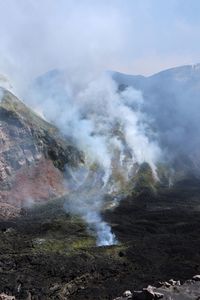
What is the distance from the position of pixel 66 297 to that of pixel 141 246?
25167 millimetres

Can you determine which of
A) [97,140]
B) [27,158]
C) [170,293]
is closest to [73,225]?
[27,158]

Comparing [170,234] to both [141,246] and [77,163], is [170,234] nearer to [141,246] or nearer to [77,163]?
[141,246]

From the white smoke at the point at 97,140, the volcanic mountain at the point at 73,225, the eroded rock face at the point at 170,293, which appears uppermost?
the white smoke at the point at 97,140

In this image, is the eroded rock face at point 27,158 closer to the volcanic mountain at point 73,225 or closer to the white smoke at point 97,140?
the volcanic mountain at point 73,225

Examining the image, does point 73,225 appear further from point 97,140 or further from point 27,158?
point 97,140

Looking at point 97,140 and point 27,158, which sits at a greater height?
point 97,140

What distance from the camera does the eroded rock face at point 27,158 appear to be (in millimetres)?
120562

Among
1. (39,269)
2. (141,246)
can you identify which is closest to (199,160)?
(141,246)

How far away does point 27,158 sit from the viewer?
129 metres

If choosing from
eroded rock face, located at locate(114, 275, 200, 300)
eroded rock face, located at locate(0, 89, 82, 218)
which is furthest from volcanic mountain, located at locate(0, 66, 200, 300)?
eroded rock face, located at locate(114, 275, 200, 300)

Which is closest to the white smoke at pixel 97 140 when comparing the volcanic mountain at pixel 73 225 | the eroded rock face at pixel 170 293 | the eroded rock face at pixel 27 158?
the volcanic mountain at pixel 73 225

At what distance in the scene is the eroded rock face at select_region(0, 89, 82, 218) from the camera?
396 ft

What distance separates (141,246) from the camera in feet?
252

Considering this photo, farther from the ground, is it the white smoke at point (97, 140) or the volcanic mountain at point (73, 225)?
the white smoke at point (97, 140)
